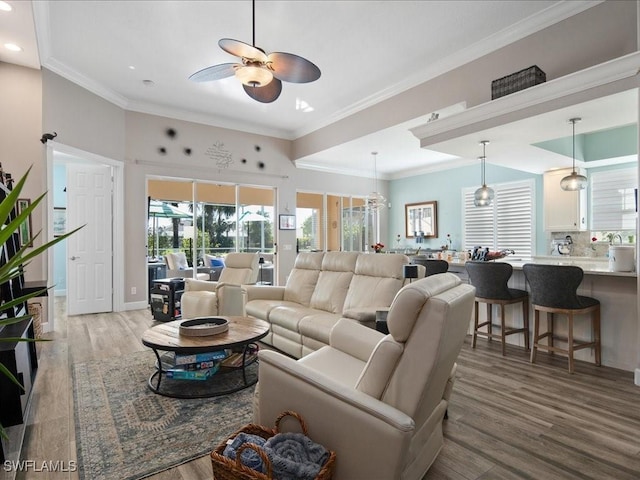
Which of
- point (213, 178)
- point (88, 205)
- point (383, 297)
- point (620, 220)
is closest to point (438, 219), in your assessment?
point (620, 220)

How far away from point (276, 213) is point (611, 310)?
19.0ft

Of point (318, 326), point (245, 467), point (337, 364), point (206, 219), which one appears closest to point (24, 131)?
point (206, 219)

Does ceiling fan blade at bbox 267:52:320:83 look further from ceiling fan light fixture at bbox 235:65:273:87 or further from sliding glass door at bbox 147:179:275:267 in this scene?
sliding glass door at bbox 147:179:275:267

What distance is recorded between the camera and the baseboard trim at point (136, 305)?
5809 millimetres

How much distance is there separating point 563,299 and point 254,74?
3470mm

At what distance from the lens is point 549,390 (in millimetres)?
2840

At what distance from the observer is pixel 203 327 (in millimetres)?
2930

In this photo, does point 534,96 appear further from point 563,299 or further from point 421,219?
point 421,219

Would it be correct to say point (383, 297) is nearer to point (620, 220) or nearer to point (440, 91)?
point (440, 91)

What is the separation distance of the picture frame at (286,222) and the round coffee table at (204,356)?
4429 millimetres

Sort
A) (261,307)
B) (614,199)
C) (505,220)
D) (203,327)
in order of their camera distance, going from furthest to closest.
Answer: (505,220), (614,199), (261,307), (203,327)

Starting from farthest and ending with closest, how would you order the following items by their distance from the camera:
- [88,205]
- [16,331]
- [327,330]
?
[88,205] → [327,330] → [16,331]

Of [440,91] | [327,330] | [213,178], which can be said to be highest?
[440,91]

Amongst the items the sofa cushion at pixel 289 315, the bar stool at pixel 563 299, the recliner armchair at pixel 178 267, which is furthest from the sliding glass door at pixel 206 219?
the bar stool at pixel 563 299
